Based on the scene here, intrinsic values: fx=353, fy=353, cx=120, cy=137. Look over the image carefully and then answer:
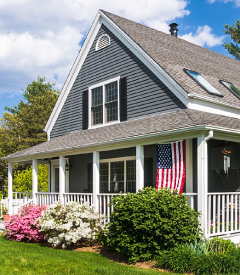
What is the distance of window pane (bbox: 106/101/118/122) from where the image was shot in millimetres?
13723

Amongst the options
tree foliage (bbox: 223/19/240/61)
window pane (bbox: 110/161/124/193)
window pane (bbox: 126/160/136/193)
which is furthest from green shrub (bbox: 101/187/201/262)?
tree foliage (bbox: 223/19/240/61)

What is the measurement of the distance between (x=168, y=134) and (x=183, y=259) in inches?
124

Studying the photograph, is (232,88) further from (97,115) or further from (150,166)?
(97,115)

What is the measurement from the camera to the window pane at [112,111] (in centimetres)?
1372

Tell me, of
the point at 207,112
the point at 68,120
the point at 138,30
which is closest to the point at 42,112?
the point at 68,120

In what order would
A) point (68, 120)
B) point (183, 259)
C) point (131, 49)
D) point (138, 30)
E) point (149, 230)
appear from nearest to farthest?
point (183, 259)
point (149, 230)
point (131, 49)
point (138, 30)
point (68, 120)

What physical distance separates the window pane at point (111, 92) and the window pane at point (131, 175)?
8.62 feet

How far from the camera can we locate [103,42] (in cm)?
1485

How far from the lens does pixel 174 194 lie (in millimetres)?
8234

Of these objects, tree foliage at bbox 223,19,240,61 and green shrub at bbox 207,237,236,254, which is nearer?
green shrub at bbox 207,237,236,254

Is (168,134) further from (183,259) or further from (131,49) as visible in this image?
(131,49)

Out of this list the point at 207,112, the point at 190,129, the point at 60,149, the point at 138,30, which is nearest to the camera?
the point at 190,129

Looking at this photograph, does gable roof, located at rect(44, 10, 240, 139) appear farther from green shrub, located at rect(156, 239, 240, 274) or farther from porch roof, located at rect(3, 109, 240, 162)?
green shrub, located at rect(156, 239, 240, 274)

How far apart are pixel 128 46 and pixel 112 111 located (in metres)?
2.56
